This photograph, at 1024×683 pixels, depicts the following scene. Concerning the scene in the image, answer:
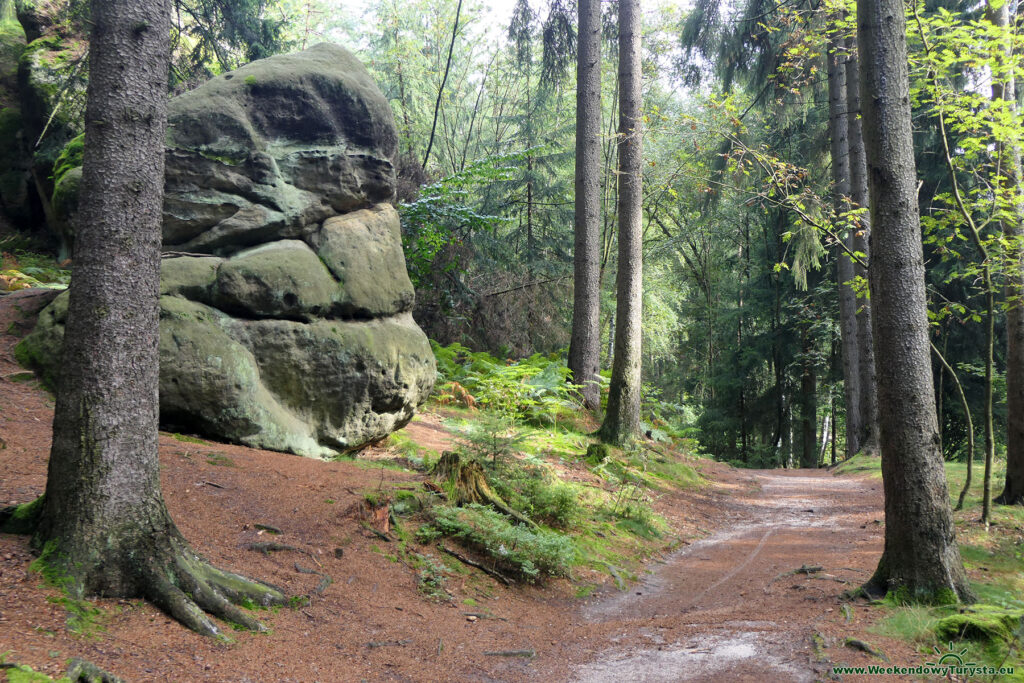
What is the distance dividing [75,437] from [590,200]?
37.8ft

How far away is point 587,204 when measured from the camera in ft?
46.0

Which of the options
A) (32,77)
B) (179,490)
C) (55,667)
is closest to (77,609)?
(55,667)

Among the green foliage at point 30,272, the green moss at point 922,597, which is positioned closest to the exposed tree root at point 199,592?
the green moss at point 922,597

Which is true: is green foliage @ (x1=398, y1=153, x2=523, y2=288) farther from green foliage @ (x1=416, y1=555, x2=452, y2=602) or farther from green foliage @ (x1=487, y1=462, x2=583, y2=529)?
green foliage @ (x1=416, y1=555, x2=452, y2=602)

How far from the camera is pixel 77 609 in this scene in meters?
3.59

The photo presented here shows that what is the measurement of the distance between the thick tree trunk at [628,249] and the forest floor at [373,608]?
3550 millimetres

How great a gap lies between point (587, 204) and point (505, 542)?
893 centimetres

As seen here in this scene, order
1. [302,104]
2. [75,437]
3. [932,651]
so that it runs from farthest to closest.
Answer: [302,104] → [932,651] → [75,437]

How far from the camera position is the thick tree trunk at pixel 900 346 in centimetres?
541

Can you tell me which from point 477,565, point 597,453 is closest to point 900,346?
point 477,565

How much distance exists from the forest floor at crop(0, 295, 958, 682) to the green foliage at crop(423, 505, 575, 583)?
A: 229mm

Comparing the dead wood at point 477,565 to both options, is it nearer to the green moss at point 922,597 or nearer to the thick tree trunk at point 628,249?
the green moss at point 922,597

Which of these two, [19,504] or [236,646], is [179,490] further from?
[236,646]

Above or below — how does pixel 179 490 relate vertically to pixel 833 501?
above
